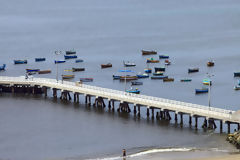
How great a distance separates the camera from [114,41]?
6422 inches

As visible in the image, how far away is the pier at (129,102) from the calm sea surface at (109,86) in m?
1.31

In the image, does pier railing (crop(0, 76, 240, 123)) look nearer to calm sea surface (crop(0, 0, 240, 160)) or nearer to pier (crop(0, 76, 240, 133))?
pier (crop(0, 76, 240, 133))

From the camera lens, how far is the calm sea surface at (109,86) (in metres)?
72.4

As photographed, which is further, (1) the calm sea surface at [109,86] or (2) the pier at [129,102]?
(2) the pier at [129,102]

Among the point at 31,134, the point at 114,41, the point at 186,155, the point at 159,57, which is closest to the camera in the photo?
the point at 186,155

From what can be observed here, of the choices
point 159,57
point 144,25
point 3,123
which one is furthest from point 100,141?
point 144,25

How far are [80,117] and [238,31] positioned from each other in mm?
99564

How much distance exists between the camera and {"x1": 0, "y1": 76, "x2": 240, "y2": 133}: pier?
7569 centimetres

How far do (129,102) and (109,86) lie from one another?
23597 millimetres

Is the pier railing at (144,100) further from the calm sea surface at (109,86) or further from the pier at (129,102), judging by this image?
the calm sea surface at (109,86)

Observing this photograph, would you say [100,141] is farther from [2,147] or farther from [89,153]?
[2,147]

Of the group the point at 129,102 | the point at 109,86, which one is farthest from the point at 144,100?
the point at 109,86

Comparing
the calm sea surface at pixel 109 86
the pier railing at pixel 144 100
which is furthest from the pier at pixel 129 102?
the calm sea surface at pixel 109 86

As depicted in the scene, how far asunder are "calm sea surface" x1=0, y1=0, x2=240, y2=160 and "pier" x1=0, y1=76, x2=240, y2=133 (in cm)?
131
